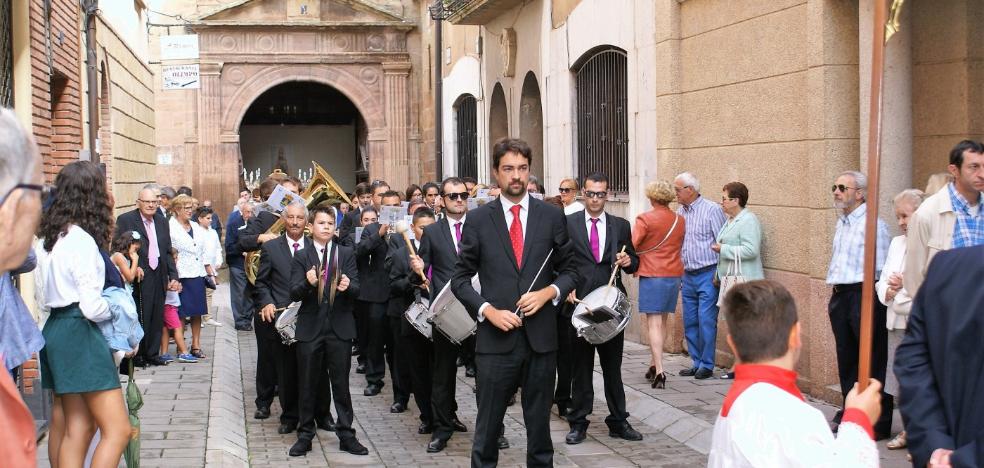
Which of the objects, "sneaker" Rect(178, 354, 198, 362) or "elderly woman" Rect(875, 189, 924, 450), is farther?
"sneaker" Rect(178, 354, 198, 362)

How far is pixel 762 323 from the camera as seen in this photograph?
11.0 ft

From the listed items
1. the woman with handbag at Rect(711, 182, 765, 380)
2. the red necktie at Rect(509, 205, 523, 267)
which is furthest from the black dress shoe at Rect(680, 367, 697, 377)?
the red necktie at Rect(509, 205, 523, 267)

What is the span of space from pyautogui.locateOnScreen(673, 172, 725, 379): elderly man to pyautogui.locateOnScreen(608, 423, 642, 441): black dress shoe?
207cm

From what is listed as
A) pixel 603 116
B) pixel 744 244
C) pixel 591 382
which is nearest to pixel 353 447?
pixel 591 382

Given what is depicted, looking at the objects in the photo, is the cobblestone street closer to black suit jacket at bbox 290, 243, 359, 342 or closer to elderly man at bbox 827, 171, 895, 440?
elderly man at bbox 827, 171, 895, 440

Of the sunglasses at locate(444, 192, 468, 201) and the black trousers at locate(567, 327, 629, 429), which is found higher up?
the sunglasses at locate(444, 192, 468, 201)

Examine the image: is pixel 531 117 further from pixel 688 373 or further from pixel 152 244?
pixel 688 373

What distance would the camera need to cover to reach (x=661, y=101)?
1270cm

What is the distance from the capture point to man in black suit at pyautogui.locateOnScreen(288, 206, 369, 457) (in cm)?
837

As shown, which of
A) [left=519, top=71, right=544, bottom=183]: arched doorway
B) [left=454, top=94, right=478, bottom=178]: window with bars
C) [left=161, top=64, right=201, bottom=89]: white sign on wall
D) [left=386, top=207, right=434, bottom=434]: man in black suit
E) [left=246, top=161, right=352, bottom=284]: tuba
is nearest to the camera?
[left=386, top=207, right=434, bottom=434]: man in black suit

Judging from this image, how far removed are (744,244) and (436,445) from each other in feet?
10.9

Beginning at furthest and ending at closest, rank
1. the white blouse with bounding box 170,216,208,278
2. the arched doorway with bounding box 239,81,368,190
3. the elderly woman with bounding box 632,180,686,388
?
the arched doorway with bounding box 239,81,368,190, the white blouse with bounding box 170,216,208,278, the elderly woman with bounding box 632,180,686,388

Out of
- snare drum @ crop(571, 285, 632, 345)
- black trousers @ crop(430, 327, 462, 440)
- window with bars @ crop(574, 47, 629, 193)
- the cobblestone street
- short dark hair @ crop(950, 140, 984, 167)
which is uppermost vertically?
window with bars @ crop(574, 47, 629, 193)

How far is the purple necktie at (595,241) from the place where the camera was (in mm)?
8992
